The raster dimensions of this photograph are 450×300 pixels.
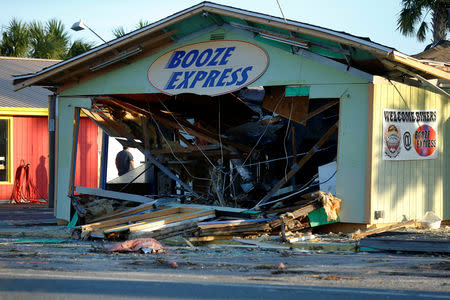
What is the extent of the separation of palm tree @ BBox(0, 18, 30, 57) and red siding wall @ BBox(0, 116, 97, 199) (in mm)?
13316

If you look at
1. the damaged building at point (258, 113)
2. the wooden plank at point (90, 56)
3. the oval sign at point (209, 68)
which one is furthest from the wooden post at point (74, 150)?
the oval sign at point (209, 68)

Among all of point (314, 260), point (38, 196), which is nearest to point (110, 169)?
point (38, 196)

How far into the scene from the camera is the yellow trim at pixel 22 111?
77.7ft

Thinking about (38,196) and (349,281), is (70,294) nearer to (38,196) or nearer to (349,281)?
(349,281)

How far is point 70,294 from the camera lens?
7.65 meters

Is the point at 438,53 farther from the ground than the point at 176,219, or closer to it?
farther from the ground

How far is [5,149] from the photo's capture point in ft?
79.6

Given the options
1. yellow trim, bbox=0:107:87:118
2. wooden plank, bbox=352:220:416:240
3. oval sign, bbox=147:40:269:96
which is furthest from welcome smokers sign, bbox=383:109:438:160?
yellow trim, bbox=0:107:87:118

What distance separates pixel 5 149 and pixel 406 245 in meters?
16.6

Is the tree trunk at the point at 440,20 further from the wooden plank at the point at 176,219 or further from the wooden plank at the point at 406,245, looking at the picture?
the wooden plank at the point at 406,245

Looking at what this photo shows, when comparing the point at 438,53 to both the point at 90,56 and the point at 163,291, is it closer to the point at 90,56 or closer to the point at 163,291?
the point at 90,56

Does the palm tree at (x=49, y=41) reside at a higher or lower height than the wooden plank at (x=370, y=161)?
higher

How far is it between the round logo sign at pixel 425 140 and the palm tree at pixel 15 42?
1070 inches

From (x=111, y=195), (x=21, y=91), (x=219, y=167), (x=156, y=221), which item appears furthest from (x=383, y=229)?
(x=21, y=91)
